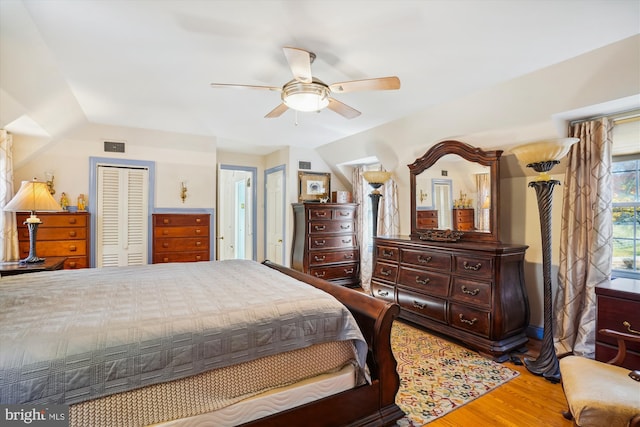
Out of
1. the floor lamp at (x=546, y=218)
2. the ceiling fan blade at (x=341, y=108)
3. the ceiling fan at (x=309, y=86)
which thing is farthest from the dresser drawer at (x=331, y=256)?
the floor lamp at (x=546, y=218)

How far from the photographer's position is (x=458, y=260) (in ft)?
9.60

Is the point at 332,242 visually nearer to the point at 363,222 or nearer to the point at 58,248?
the point at 363,222

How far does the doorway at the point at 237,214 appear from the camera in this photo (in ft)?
19.5

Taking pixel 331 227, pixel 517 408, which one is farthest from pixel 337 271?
pixel 517 408

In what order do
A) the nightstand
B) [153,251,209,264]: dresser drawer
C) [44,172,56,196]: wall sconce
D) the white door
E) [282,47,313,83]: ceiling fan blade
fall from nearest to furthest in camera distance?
[282,47,313,83]: ceiling fan blade < the nightstand < [44,172,56,196]: wall sconce < [153,251,209,264]: dresser drawer < the white door

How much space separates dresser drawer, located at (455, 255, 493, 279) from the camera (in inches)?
106

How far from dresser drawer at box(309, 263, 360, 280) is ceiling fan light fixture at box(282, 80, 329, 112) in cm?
294

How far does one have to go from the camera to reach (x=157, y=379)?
1.27 metres

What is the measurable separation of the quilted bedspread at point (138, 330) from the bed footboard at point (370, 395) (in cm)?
13

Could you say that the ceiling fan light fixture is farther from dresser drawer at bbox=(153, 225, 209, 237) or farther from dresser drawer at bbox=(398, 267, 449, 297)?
dresser drawer at bbox=(153, 225, 209, 237)

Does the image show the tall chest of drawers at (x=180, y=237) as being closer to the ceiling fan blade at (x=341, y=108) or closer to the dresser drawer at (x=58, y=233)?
the dresser drawer at (x=58, y=233)

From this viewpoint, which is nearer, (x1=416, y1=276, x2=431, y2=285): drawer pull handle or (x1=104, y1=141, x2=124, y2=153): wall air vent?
(x1=416, y1=276, x2=431, y2=285): drawer pull handle

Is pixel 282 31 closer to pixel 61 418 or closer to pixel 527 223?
pixel 61 418

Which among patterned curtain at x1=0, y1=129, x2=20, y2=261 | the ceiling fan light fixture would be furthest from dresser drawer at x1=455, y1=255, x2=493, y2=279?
patterned curtain at x1=0, y1=129, x2=20, y2=261
